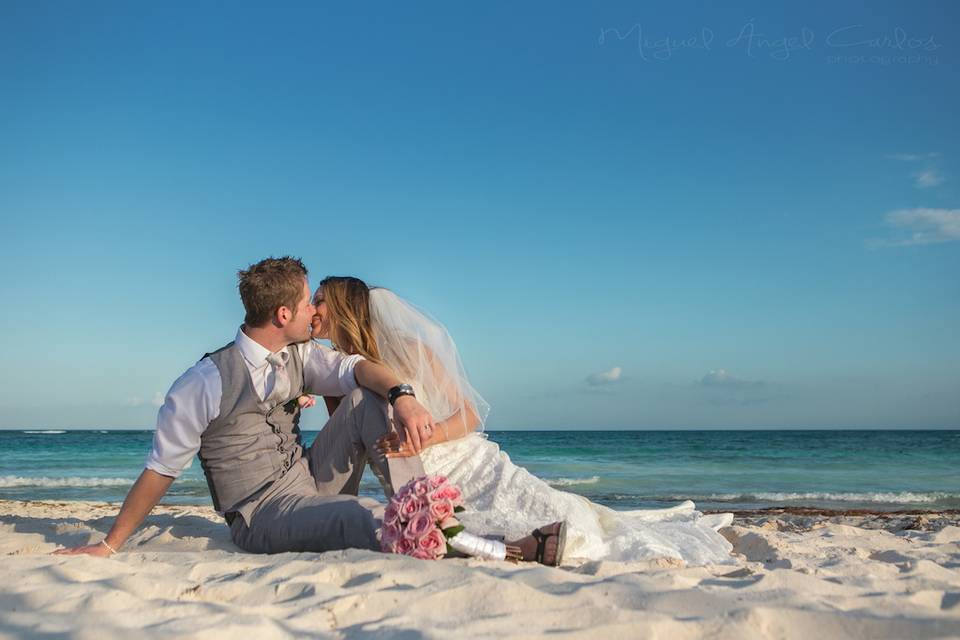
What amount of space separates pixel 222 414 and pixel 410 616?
1.72 metres

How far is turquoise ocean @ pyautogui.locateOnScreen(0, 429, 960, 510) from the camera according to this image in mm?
12484

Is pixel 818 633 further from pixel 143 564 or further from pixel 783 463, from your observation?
pixel 783 463

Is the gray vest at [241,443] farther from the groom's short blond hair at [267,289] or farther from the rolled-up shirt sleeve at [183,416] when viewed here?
the groom's short blond hair at [267,289]

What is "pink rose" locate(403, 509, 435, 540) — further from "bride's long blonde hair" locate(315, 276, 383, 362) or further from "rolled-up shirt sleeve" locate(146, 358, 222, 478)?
"bride's long blonde hair" locate(315, 276, 383, 362)

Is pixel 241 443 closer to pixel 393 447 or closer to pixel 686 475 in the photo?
pixel 393 447

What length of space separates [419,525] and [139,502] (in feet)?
4.66

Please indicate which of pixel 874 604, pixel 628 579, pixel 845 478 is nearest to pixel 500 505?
pixel 628 579

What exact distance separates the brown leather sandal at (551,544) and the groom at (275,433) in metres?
0.76

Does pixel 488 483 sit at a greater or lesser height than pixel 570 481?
greater

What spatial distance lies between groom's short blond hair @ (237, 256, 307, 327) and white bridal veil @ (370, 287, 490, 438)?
95cm

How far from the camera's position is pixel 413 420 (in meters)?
3.69

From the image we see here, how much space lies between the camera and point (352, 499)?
12.4 ft

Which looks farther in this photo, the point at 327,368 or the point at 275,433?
the point at 327,368

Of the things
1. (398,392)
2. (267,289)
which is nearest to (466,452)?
(398,392)
